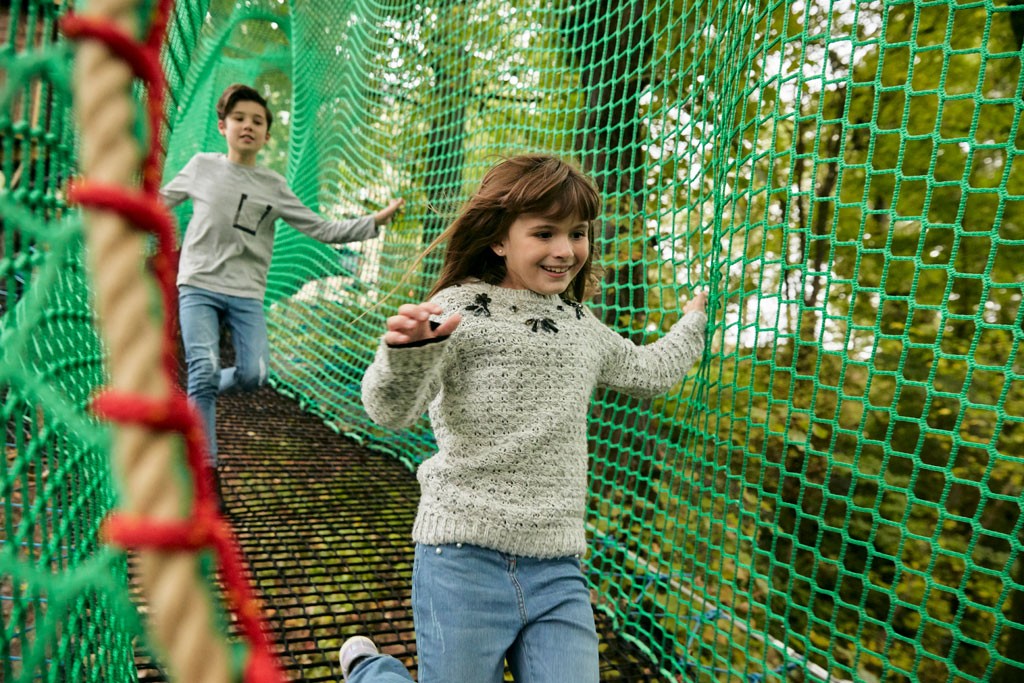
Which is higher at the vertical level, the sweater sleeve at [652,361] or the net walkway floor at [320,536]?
the sweater sleeve at [652,361]

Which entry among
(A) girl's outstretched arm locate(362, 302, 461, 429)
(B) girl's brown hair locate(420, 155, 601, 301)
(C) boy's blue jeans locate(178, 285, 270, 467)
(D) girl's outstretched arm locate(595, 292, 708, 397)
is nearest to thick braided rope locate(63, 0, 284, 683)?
(A) girl's outstretched arm locate(362, 302, 461, 429)

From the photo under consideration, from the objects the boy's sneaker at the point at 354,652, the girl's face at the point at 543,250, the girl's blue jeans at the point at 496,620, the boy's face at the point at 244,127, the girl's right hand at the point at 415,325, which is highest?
the boy's face at the point at 244,127

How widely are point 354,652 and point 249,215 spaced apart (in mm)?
1310

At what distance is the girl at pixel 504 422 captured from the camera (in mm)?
885

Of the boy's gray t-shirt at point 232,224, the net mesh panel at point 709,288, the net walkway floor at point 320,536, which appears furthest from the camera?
the boy's gray t-shirt at point 232,224

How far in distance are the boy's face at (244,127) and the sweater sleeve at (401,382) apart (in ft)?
4.44

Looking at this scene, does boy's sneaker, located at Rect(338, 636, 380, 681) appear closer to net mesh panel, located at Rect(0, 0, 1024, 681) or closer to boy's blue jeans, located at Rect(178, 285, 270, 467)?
net mesh panel, located at Rect(0, 0, 1024, 681)

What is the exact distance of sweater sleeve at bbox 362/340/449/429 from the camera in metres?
0.83

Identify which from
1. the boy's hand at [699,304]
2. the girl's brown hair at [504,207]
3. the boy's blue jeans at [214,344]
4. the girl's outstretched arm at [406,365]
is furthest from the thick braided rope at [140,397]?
the boy's blue jeans at [214,344]

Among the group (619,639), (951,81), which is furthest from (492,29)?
(619,639)

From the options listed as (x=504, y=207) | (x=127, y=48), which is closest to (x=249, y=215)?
(x=504, y=207)

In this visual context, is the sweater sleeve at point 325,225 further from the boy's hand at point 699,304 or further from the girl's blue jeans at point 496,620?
the girl's blue jeans at point 496,620

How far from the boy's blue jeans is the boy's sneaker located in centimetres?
84

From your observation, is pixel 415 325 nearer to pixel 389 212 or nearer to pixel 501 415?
pixel 501 415
